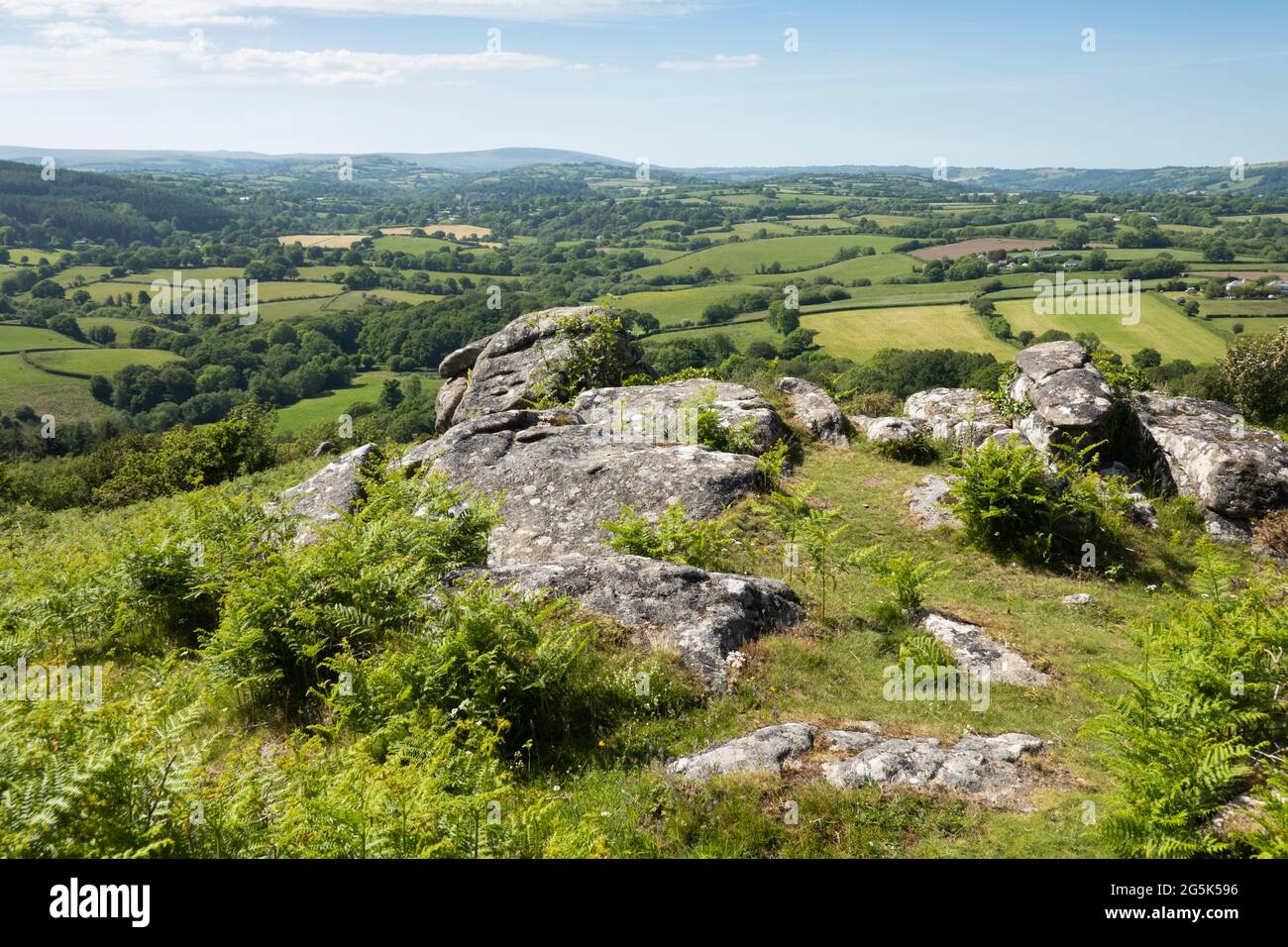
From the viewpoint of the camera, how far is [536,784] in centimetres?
729

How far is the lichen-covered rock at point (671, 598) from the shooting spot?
9961 mm

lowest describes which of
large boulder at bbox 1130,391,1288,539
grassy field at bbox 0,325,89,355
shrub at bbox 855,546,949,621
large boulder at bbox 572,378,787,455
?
shrub at bbox 855,546,949,621

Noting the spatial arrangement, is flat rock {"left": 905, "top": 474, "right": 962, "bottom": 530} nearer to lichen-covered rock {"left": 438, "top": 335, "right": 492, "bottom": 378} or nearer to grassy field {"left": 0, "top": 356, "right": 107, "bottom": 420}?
lichen-covered rock {"left": 438, "top": 335, "right": 492, "bottom": 378}

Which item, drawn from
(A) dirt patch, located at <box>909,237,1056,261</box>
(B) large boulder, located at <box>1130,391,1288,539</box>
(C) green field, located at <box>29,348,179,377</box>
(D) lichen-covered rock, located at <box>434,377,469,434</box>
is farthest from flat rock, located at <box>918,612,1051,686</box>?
(A) dirt patch, located at <box>909,237,1056,261</box>


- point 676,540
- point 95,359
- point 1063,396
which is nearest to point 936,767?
point 676,540

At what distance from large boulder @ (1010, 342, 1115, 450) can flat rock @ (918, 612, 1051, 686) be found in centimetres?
880

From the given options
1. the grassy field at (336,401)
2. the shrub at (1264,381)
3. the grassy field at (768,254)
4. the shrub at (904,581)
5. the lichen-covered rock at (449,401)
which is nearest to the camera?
the shrub at (904,581)

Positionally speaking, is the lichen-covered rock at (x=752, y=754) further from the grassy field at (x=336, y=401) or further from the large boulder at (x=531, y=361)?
the grassy field at (x=336, y=401)

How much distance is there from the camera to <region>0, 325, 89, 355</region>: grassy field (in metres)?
106

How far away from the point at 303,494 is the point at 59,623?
7316 mm

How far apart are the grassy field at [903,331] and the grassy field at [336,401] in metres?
54.1

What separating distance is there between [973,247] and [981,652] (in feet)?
567

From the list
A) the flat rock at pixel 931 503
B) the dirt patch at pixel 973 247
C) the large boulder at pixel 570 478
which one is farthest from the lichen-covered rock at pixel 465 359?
the dirt patch at pixel 973 247
